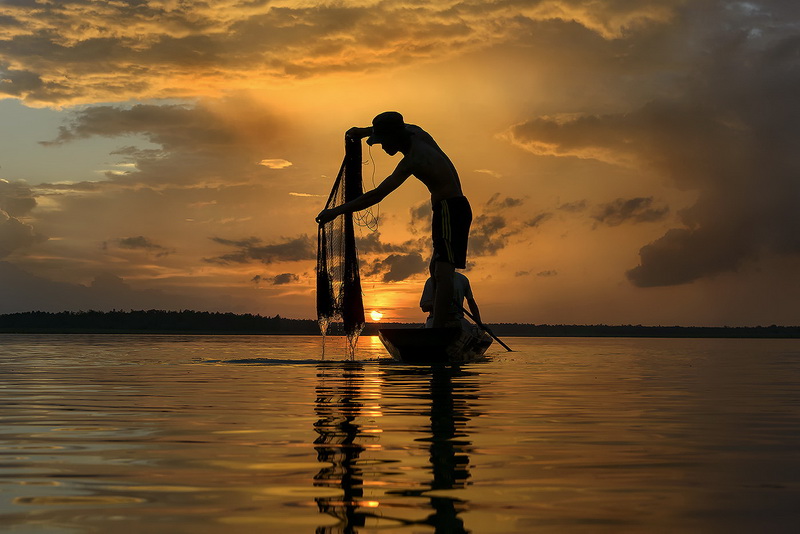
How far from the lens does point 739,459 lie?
5.17 metres

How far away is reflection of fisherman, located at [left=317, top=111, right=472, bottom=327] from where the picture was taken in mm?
15086

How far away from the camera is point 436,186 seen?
50.5 ft

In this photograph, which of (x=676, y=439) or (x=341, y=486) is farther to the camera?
(x=676, y=439)

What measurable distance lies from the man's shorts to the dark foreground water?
207 inches

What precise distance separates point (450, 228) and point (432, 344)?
213cm

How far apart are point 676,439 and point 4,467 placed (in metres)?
4.01

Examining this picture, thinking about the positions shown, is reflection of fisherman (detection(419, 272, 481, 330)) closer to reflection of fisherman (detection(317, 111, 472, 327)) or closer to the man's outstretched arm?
reflection of fisherman (detection(317, 111, 472, 327))

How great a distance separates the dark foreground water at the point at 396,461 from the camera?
3555mm

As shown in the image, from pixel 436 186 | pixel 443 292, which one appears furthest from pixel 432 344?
pixel 436 186

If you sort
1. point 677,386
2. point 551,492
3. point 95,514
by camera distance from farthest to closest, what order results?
1. point 677,386
2. point 551,492
3. point 95,514

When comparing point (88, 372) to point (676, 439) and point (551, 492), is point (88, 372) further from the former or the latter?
point (551, 492)

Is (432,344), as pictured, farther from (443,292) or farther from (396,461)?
(396,461)

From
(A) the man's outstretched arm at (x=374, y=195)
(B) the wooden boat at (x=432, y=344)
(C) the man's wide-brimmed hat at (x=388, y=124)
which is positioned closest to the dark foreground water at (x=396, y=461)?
(A) the man's outstretched arm at (x=374, y=195)

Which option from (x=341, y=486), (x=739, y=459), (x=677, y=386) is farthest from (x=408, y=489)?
(x=677, y=386)
